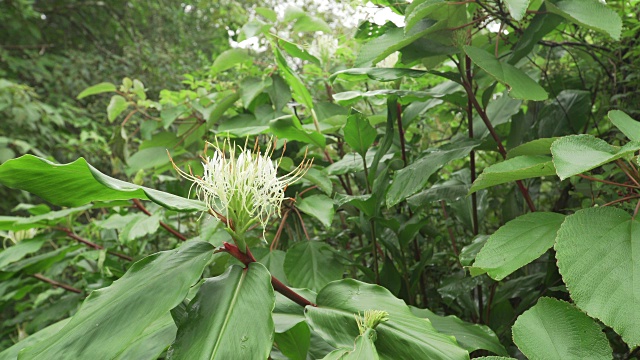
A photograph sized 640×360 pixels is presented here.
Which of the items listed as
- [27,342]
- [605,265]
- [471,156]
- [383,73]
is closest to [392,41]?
[383,73]

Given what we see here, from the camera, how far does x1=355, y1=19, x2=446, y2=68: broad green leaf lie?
791 mm

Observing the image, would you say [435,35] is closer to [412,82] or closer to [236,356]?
[412,82]

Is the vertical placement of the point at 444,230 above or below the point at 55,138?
above

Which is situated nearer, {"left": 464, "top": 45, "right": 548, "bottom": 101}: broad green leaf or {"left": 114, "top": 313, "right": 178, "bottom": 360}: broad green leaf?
{"left": 114, "top": 313, "right": 178, "bottom": 360}: broad green leaf

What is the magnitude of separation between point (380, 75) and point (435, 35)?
0.14 meters

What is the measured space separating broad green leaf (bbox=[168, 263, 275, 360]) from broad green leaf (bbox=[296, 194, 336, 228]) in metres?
0.37

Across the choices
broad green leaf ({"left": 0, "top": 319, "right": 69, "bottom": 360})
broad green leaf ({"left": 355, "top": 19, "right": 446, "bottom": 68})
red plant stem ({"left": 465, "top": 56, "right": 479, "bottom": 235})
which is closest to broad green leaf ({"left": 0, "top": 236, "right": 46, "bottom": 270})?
broad green leaf ({"left": 0, "top": 319, "right": 69, "bottom": 360})

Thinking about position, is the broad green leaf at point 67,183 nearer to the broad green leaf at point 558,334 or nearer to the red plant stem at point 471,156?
the broad green leaf at point 558,334

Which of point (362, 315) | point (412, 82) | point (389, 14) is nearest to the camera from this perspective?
point (362, 315)

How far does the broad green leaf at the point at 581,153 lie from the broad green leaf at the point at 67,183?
0.42 m

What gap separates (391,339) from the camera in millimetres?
526

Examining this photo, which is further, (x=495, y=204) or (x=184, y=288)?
(x=495, y=204)

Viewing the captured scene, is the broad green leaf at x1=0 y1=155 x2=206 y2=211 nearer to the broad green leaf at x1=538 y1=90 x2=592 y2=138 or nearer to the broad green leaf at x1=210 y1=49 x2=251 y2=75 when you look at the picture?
the broad green leaf at x1=538 y1=90 x2=592 y2=138

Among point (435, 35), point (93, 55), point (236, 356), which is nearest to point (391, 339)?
point (236, 356)
